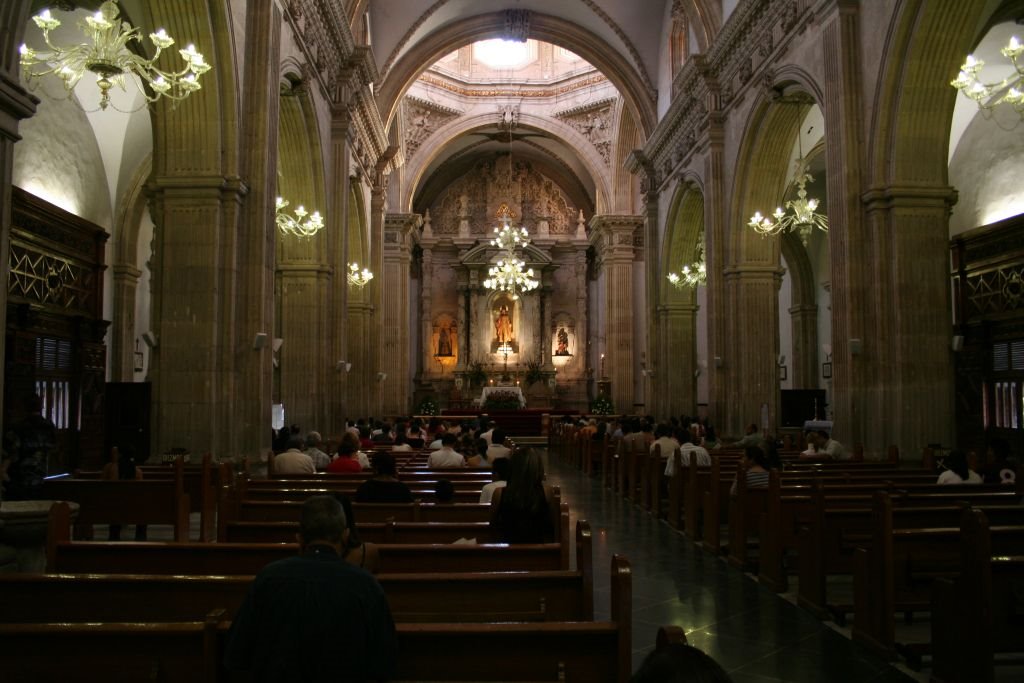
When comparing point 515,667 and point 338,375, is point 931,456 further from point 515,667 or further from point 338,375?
point 338,375

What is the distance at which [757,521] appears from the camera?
767 centimetres

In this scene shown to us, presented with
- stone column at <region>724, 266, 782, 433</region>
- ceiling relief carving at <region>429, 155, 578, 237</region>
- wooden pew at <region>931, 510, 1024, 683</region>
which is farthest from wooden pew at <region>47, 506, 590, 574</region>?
ceiling relief carving at <region>429, 155, 578, 237</region>

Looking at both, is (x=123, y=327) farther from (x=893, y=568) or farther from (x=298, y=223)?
(x=893, y=568)

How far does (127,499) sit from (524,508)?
429cm

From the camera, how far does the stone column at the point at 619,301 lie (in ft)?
106

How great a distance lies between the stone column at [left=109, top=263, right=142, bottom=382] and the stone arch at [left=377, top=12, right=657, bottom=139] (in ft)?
31.7

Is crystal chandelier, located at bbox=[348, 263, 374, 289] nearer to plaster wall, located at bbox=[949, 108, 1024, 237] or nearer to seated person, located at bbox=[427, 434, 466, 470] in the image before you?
seated person, located at bbox=[427, 434, 466, 470]

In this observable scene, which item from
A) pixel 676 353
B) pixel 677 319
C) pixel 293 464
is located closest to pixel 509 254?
pixel 677 319

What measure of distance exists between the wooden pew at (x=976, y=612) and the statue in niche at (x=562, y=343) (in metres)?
32.2

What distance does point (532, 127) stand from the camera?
111ft

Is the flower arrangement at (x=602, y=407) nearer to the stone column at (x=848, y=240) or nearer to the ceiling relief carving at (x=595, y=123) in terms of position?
the ceiling relief carving at (x=595, y=123)

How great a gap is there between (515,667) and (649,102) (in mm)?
24990

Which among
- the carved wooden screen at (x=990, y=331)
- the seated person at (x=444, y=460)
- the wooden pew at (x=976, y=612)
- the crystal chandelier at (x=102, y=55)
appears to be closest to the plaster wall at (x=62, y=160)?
the crystal chandelier at (x=102, y=55)

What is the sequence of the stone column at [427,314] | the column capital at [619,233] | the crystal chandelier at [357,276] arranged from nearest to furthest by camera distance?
the crystal chandelier at [357,276]
the column capital at [619,233]
the stone column at [427,314]
